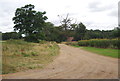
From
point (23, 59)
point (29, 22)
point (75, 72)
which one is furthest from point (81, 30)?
point (75, 72)

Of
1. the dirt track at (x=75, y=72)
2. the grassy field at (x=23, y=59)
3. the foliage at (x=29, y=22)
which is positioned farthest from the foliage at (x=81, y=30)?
A: the dirt track at (x=75, y=72)

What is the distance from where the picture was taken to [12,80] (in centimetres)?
515

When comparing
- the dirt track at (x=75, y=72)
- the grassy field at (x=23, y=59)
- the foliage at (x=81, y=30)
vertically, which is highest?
the foliage at (x=81, y=30)

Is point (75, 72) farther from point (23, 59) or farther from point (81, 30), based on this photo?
point (81, 30)

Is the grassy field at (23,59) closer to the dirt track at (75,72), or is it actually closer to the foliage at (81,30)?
the dirt track at (75,72)

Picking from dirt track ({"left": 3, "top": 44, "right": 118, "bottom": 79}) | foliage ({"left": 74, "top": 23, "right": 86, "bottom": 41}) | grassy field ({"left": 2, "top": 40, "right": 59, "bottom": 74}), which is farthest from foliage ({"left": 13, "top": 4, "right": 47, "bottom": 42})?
foliage ({"left": 74, "top": 23, "right": 86, "bottom": 41})

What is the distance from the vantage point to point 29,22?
2841 cm

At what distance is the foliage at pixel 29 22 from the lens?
2883 cm

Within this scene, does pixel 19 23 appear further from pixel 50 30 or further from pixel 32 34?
pixel 50 30

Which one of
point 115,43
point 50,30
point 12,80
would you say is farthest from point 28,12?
point 50,30

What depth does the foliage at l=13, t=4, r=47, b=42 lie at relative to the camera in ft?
94.6

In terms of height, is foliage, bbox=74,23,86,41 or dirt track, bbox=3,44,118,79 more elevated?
foliage, bbox=74,23,86,41

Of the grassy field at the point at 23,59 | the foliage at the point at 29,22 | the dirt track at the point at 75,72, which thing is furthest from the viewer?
the foliage at the point at 29,22

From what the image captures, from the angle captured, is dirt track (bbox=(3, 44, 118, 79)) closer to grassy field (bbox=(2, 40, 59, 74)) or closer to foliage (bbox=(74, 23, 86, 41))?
grassy field (bbox=(2, 40, 59, 74))
